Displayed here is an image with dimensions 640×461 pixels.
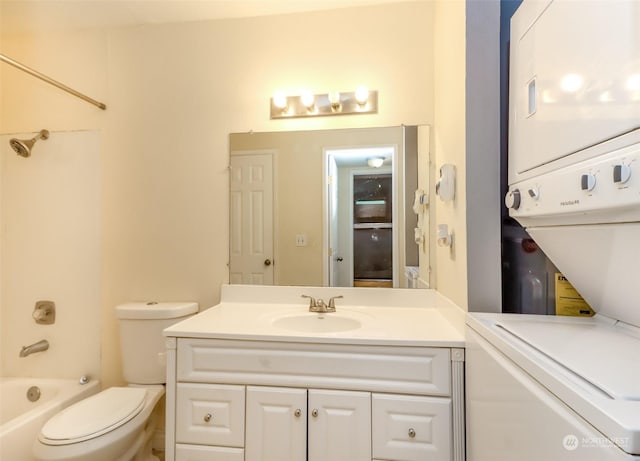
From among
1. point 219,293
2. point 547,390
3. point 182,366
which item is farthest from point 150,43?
point 547,390

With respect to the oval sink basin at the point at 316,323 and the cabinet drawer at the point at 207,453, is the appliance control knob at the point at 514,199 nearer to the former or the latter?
the oval sink basin at the point at 316,323

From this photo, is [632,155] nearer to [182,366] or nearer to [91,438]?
[182,366]

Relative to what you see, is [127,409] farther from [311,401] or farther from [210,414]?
[311,401]

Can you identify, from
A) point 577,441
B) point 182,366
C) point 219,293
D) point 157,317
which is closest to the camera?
point 577,441

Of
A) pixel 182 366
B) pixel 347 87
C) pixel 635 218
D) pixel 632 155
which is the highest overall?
pixel 347 87

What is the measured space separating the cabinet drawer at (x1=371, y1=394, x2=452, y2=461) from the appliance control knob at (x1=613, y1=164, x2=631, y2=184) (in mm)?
841

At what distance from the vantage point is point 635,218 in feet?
1.84

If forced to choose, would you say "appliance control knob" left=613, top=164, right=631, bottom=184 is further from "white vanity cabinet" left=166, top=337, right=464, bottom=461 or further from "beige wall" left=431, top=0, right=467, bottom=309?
"white vanity cabinet" left=166, top=337, right=464, bottom=461

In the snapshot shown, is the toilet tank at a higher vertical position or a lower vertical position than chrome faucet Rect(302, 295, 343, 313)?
lower

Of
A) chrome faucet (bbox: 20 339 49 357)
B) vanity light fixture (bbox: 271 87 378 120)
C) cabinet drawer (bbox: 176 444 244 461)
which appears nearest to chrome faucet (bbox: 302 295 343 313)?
cabinet drawer (bbox: 176 444 244 461)

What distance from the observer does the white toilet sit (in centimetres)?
116

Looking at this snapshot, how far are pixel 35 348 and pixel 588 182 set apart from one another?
262 cm

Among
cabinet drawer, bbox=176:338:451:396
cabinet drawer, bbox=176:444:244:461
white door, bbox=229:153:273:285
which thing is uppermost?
white door, bbox=229:153:273:285

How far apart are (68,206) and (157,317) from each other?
922mm
